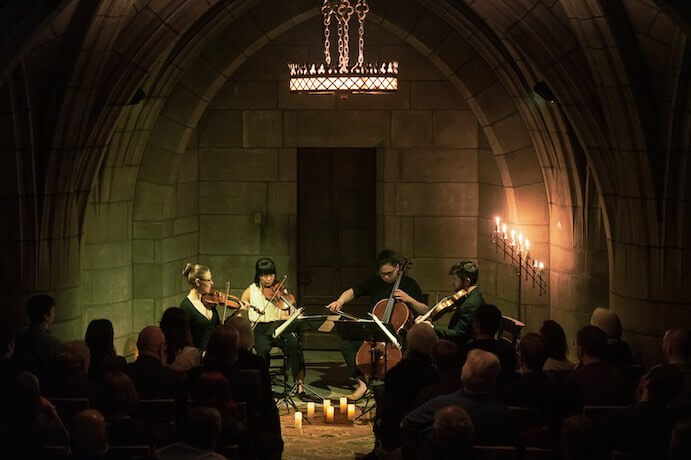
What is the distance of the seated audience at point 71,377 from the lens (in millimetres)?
9047

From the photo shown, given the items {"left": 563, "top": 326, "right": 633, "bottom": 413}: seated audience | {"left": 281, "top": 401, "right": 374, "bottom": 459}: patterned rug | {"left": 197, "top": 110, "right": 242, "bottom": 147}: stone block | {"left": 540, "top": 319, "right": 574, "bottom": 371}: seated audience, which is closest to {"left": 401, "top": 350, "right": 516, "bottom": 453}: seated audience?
{"left": 563, "top": 326, "right": 633, "bottom": 413}: seated audience

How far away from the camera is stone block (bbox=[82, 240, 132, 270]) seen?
15.3m

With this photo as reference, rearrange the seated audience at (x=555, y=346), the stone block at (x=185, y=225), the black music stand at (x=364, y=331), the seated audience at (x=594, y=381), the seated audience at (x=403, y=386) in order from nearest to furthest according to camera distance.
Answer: the seated audience at (x=594, y=381)
the seated audience at (x=403, y=386)
the seated audience at (x=555, y=346)
the black music stand at (x=364, y=331)
the stone block at (x=185, y=225)

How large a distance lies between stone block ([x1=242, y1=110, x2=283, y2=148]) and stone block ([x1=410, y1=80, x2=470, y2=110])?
5.24 ft

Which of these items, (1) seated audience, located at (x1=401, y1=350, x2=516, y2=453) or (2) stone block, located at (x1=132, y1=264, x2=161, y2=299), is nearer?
(1) seated audience, located at (x1=401, y1=350, x2=516, y2=453)

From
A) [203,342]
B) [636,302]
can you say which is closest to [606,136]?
[636,302]

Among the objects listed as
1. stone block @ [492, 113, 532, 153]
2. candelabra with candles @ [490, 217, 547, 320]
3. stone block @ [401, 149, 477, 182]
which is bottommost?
candelabra with candles @ [490, 217, 547, 320]

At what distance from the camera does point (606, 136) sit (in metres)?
12.5

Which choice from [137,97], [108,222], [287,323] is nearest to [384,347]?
[287,323]

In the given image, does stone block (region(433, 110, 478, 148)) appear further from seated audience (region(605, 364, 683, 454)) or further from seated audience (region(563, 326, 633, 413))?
seated audience (region(605, 364, 683, 454))

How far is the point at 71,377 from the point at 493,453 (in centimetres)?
295

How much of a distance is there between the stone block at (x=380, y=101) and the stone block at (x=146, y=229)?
260 cm

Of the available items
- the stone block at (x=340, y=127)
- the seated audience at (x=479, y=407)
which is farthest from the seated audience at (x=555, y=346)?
the stone block at (x=340, y=127)

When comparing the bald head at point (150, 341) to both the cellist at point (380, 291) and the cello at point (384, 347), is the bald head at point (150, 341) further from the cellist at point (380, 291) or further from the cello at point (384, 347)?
the cellist at point (380, 291)
